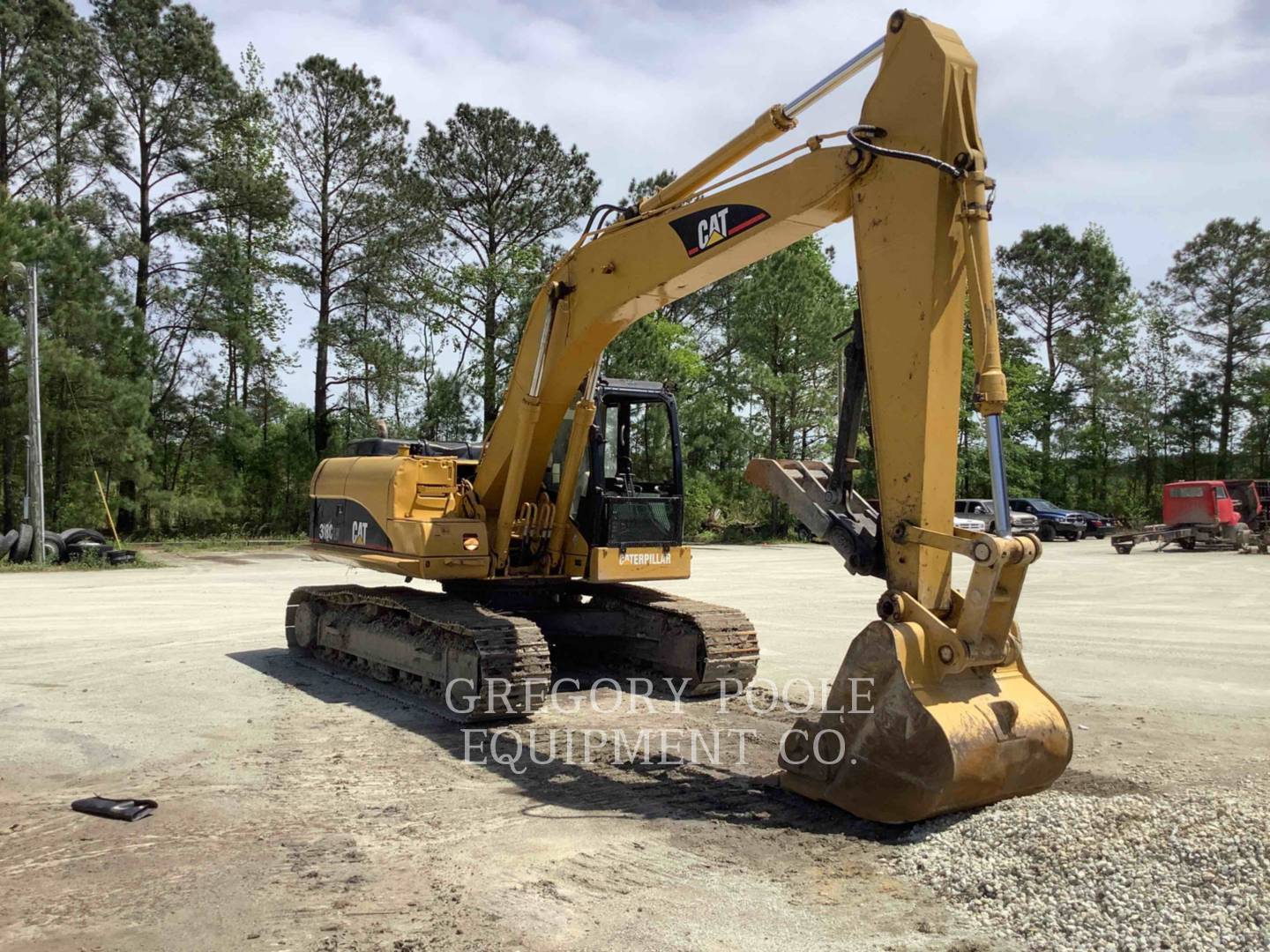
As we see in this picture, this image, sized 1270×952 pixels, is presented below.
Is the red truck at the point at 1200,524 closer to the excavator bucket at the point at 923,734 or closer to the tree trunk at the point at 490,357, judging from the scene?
the tree trunk at the point at 490,357

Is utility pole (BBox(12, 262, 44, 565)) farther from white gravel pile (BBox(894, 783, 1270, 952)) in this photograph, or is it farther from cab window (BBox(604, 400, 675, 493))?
white gravel pile (BBox(894, 783, 1270, 952))

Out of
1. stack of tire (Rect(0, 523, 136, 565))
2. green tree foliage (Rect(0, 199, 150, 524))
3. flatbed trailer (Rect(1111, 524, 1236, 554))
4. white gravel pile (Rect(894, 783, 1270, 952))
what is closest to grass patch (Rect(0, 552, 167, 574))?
stack of tire (Rect(0, 523, 136, 565))

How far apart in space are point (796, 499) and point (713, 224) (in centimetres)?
184

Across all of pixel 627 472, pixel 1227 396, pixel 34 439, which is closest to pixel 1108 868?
pixel 627 472

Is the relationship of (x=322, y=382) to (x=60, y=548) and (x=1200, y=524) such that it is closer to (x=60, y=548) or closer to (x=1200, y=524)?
(x=60, y=548)

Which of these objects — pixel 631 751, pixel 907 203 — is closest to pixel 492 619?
pixel 631 751

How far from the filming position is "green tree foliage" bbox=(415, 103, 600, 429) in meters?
34.1

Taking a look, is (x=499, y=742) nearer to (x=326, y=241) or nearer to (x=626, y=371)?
(x=626, y=371)

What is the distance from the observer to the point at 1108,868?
14.0ft

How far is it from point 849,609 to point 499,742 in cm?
870

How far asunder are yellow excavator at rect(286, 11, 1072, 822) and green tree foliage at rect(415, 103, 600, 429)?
25.6m

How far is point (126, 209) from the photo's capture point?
29766mm

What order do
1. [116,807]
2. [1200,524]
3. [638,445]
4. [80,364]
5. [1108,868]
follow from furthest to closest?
[1200,524] < [80,364] < [638,445] < [116,807] < [1108,868]

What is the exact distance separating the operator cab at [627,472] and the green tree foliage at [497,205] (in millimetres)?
25815
